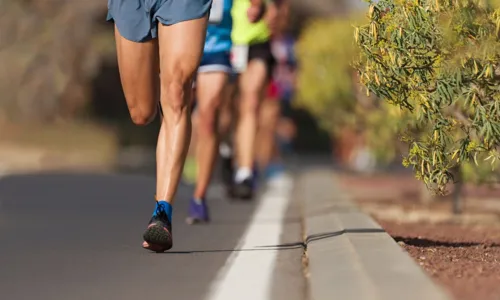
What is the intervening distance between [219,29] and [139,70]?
2.66 metres

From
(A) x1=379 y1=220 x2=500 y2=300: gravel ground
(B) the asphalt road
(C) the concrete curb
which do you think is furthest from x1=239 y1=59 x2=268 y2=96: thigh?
(C) the concrete curb

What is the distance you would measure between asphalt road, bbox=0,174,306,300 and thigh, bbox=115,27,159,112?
0.81 m

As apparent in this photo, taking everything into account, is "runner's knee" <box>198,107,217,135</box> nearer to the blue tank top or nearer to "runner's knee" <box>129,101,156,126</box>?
the blue tank top

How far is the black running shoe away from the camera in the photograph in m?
6.82

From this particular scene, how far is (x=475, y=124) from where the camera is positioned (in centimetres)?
657

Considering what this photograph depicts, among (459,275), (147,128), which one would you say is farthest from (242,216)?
(147,128)

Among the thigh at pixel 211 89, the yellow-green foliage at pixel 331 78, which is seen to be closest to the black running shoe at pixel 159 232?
the thigh at pixel 211 89

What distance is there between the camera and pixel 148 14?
286 inches

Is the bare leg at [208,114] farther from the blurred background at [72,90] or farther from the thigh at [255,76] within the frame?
the blurred background at [72,90]

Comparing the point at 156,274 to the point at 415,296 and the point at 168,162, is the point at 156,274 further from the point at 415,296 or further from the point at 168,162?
the point at 415,296

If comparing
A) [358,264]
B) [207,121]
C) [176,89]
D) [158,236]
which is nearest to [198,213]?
[207,121]

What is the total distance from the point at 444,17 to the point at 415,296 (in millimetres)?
2524

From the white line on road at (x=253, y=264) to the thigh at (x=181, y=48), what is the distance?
3.26 feet

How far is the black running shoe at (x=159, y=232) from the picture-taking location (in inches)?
269
